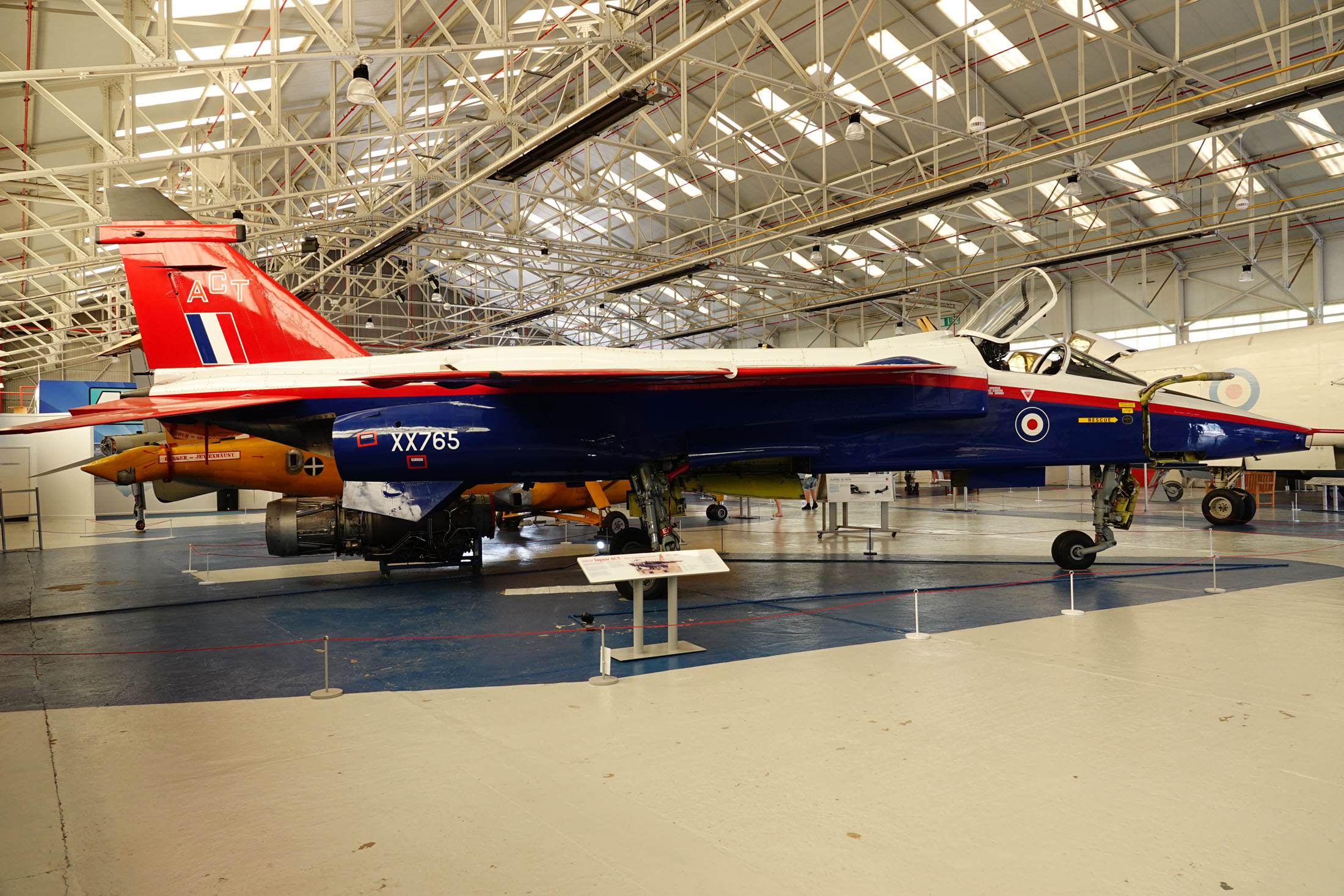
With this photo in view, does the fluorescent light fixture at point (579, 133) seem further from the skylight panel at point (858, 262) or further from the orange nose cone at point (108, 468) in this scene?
the skylight panel at point (858, 262)

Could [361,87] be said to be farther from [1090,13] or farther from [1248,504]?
[1248,504]

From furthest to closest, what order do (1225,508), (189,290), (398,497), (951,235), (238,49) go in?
(951,235)
(1225,508)
(238,49)
(189,290)
(398,497)

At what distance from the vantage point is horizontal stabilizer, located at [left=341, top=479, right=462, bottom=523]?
8047mm

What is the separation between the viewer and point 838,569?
32.2 feet

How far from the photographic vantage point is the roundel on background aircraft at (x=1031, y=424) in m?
8.13

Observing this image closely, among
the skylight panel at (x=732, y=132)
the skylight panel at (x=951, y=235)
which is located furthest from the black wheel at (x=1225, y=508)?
the skylight panel at (x=732, y=132)

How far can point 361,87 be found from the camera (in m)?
9.84

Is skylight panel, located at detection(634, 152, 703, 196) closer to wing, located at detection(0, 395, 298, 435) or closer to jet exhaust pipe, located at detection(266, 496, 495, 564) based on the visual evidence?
jet exhaust pipe, located at detection(266, 496, 495, 564)

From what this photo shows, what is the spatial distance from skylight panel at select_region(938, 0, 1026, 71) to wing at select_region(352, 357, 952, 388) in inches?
528

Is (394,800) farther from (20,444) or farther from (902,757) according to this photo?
(20,444)

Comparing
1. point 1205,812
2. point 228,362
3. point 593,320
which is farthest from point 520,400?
point 593,320

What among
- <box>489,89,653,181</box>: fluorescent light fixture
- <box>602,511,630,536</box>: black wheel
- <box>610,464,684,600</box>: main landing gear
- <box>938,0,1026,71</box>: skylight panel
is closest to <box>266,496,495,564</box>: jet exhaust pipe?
<box>610,464,684,600</box>: main landing gear

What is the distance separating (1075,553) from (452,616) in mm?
6995

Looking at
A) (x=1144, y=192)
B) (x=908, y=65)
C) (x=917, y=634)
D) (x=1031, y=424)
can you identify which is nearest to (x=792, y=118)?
(x=908, y=65)
